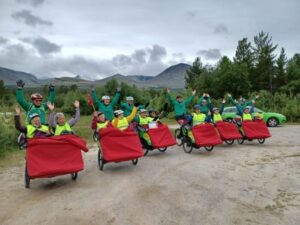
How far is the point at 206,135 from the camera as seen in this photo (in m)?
10.3

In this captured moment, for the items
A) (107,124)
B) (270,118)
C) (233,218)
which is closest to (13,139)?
(107,124)

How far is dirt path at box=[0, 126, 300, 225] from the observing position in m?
5.08

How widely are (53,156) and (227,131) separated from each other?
6.79 m

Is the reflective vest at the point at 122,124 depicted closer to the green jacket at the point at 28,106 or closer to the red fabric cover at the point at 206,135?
the green jacket at the point at 28,106

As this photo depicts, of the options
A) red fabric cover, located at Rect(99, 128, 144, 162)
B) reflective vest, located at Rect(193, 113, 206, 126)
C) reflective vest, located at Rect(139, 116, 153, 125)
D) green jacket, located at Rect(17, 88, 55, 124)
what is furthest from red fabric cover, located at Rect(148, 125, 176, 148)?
green jacket, located at Rect(17, 88, 55, 124)

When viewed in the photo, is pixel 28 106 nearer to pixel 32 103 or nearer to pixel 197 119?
pixel 32 103

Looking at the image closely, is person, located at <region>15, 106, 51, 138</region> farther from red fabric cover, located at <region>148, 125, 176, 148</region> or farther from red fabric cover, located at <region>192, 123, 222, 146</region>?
red fabric cover, located at <region>192, 123, 222, 146</region>

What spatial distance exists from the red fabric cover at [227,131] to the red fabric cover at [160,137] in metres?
2.17

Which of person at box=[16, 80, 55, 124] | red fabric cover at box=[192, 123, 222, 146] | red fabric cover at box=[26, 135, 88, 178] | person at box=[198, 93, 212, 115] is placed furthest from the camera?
person at box=[198, 93, 212, 115]

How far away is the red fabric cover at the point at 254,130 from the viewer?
11.8 meters

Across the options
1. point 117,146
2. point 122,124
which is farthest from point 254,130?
point 117,146

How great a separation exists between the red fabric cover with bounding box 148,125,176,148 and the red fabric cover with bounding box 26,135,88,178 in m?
3.23

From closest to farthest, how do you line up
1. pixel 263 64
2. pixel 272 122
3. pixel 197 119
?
pixel 197 119 < pixel 272 122 < pixel 263 64

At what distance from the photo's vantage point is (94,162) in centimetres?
941
